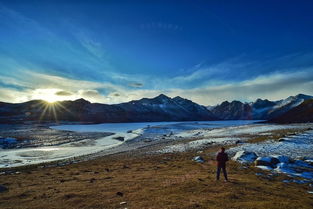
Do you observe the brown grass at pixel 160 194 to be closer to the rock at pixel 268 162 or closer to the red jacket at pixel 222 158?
the red jacket at pixel 222 158

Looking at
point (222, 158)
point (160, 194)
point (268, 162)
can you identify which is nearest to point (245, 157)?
point (268, 162)

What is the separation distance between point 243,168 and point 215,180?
6.89 meters

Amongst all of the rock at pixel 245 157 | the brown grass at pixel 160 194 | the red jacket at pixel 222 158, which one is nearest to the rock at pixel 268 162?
the rock at pixel 245 157

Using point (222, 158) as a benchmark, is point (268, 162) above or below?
below

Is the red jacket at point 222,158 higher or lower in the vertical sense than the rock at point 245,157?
higher

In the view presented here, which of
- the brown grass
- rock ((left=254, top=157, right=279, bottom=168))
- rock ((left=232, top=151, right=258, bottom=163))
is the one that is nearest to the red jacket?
the brown grass

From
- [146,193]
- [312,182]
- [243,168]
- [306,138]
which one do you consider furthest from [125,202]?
[306,138]

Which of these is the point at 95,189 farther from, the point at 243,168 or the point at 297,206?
the point at 243,168

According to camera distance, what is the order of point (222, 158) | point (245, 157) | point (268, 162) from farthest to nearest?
point (245, 157), point (268, 162), point (222, 158)

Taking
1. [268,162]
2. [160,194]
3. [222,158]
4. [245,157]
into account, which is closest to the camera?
[160,194]

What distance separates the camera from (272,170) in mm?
20453

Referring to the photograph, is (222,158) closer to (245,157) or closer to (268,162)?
(268,162)

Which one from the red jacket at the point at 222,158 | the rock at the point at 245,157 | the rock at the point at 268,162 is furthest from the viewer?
the rock at the point at 245,157

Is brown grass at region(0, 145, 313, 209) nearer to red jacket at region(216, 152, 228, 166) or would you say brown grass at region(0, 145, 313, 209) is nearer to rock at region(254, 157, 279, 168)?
red jacket at region(216, 152, 228, 166)
